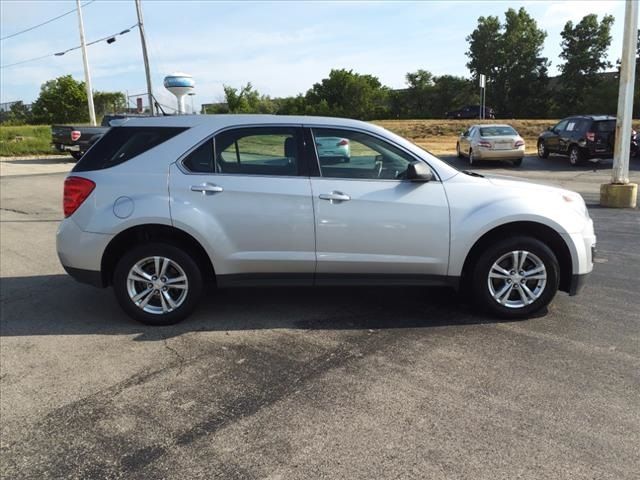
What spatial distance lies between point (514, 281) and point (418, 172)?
4.07ft

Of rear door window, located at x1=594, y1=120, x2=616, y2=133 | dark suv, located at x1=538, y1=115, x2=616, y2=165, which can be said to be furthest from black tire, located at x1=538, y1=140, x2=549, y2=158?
rear door window, located at x1=594, y1=120, x2=616, y2=133

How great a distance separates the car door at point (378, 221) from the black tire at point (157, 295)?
41.3 inches

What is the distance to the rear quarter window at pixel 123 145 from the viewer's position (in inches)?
187

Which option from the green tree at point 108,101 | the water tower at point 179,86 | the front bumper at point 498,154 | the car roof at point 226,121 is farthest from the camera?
the green tree at point 108,101

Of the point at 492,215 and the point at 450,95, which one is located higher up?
the point at 450,95

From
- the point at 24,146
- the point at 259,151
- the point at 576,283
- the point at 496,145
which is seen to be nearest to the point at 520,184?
the point at 576,283

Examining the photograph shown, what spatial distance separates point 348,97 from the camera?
68.6 meters

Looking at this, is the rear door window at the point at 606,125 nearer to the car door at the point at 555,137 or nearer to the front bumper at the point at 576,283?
the car door at the point at 555,137

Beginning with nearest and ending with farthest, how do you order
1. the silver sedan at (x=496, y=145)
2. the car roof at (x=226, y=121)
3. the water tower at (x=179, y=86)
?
the car roof at (x=226, y=121)
the water tower at (x=179, y=86)
the silver sedan at (x=496, y=145)

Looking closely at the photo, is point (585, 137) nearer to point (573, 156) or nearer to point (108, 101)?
point (573, 156)

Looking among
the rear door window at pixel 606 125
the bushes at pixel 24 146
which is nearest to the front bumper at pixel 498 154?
the rear door window at pixel 606 125

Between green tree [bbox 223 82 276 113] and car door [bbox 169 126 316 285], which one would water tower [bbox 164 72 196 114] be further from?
green tree [bbox 223 82 276 113]

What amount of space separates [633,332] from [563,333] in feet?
1.79

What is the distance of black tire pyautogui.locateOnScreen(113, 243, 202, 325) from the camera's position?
185 inches
